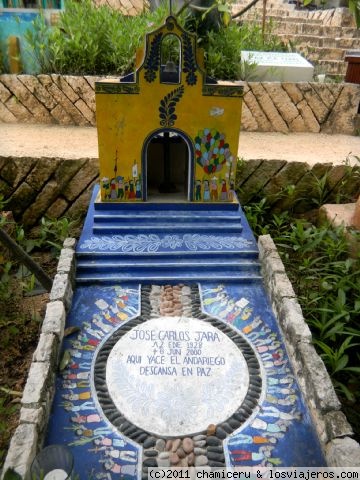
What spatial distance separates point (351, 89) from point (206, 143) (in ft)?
13.4

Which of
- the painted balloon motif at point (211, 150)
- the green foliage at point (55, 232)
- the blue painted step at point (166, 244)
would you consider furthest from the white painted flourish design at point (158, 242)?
the green foliage at point (55, 232)

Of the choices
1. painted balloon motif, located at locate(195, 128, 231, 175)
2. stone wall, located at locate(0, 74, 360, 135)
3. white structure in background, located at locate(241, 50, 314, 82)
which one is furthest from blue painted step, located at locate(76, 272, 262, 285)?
white structure in background, located at locate(241, 50, 314, 82)

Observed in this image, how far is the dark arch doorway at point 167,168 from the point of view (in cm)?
509

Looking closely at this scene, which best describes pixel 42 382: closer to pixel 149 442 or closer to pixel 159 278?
pixel 149 442

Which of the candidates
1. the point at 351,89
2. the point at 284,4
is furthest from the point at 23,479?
the point at 284,4

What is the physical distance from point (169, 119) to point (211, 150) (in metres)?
0.55

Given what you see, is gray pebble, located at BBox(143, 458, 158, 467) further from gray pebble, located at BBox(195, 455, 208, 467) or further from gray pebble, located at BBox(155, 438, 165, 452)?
gray pebble, located at BBox(195, 455, 208, 467)

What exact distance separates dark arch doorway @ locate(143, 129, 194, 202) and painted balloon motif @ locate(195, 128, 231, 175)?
37 cm

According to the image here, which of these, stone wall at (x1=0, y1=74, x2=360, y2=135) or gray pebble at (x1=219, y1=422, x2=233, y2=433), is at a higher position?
stone wall at (x1=0, y1=74, x2=360, y2=135)

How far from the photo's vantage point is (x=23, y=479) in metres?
2.36

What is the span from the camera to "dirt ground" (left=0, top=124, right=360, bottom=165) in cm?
625

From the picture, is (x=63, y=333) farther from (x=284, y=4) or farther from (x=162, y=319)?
(x=284, y=4)

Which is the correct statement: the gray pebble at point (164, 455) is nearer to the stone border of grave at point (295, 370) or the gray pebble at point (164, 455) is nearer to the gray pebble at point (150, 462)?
the gray pebble at point (150, 462)

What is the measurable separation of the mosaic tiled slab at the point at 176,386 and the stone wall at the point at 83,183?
99.7 inches
